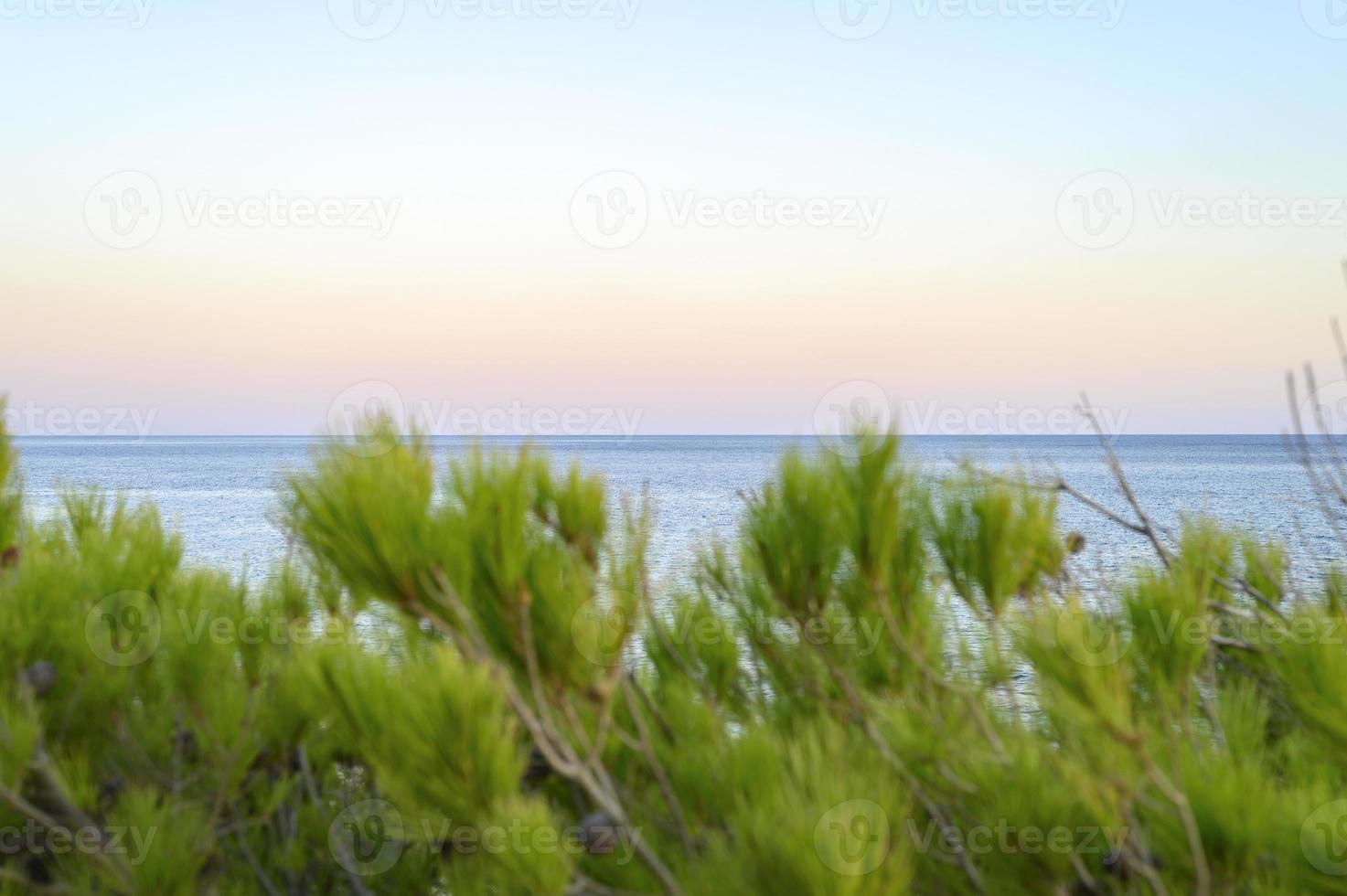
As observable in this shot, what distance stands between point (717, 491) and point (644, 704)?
52.1m

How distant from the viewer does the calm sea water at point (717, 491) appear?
8.35 feet

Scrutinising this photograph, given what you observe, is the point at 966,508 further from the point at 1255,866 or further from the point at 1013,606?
the point at 1255,866

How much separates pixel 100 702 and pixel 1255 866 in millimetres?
2260

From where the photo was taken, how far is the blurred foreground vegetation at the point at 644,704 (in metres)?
1.29

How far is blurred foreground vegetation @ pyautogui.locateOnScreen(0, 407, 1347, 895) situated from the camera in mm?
1285

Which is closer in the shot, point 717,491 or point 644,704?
point 644,704

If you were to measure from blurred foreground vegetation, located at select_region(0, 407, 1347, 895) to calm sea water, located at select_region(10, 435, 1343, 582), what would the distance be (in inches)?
5.0

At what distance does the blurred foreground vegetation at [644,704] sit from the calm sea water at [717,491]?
0.13 metres

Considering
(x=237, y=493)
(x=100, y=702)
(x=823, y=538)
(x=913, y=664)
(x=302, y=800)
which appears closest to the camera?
(x=823, y=538)

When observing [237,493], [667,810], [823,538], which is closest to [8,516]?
[667,810]

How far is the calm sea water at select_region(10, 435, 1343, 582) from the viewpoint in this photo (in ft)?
8.35

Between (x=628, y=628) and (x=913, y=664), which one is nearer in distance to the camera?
(x=628, y=628)

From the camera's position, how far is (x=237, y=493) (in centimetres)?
5231

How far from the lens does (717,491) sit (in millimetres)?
54000
